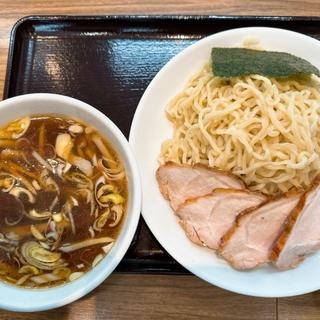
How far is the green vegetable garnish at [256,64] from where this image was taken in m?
1.72

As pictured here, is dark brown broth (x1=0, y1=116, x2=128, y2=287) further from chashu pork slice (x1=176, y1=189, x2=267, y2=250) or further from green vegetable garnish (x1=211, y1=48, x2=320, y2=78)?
green vegetable garnish (x1=211, y1=48, x2=320, y2=78)

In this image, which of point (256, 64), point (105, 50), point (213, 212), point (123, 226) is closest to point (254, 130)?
point (256, 64)

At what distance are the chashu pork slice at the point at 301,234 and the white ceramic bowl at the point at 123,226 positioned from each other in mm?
563

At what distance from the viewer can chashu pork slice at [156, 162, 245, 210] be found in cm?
173

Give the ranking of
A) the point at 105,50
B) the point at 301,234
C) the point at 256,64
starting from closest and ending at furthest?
the point at 301,234, the point at 256,64, the point at 105,50

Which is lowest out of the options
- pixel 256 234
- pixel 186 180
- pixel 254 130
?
pixel 256 234

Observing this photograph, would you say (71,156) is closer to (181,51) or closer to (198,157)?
(198,157)

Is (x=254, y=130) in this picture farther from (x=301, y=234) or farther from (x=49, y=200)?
(x=49, y=200)

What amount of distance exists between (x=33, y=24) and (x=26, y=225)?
3.32 ft

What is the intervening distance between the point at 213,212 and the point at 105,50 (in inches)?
37.4

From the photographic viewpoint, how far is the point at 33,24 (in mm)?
2062

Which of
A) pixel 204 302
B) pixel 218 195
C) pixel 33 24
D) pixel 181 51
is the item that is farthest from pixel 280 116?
pixel 33 24

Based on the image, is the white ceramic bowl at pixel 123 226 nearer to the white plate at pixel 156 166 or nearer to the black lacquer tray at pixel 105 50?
the white plate at pixel 156 166

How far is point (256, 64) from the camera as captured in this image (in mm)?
1748
